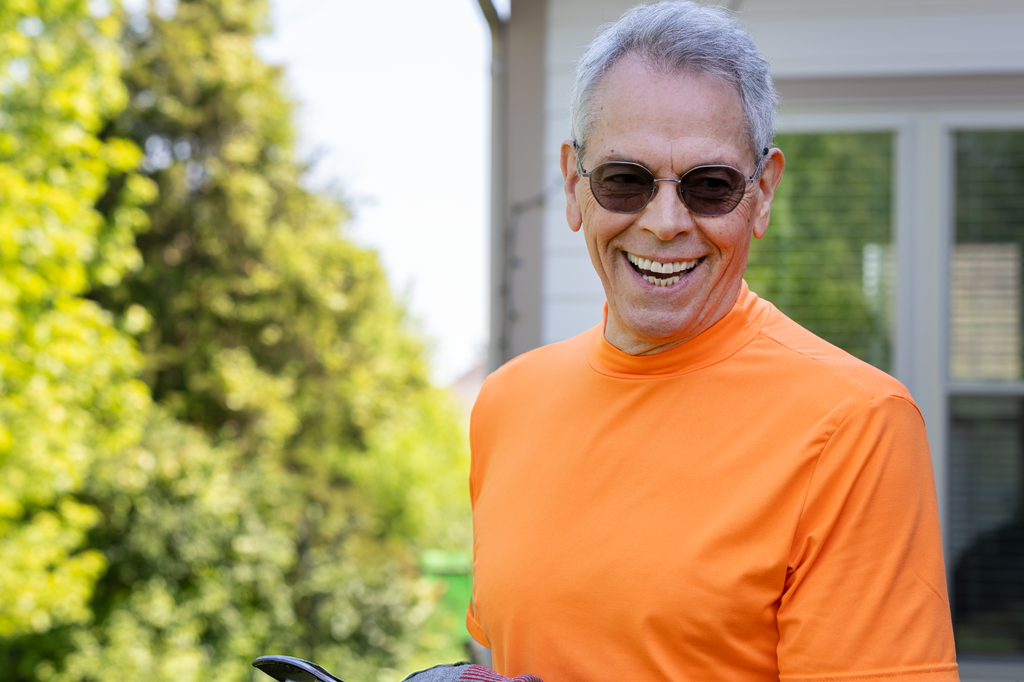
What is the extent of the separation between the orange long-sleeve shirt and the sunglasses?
16cm

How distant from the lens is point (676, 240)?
1.09m

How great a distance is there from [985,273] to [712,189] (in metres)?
2.62

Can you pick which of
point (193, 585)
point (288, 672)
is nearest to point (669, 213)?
point (288, 672)

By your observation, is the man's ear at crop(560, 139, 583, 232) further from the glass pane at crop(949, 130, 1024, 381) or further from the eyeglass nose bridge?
the glass pane at crop(949, 130, 1024, 381)

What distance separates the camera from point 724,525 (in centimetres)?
95

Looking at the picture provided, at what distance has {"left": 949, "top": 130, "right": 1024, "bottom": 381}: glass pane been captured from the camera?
10.3 feet

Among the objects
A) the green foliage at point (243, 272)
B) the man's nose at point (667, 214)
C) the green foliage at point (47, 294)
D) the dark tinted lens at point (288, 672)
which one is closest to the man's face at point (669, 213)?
the man's nose at point (667, 214)

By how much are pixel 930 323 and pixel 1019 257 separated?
18.6 inches

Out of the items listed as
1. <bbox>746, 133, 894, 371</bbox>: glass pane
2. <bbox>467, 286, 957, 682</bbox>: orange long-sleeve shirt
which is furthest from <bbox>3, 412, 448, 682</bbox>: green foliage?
<bbox>467, 286, 957, 682</bbox>: orange long-sleeve shirt

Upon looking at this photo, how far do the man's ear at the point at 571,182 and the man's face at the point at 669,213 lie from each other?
0.17ft

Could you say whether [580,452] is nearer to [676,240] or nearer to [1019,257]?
[676,240]

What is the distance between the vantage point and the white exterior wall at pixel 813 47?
3051 millimetres

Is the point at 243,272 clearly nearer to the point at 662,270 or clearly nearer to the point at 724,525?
the point at 662,270

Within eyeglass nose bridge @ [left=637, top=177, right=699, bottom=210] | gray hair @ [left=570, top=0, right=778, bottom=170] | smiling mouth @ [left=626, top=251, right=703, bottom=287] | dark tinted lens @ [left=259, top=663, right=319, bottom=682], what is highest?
gray hair @ [left=570, top=0, right=778, bottom=170]
